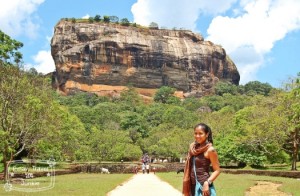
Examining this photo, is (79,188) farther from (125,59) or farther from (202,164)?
(125,59)

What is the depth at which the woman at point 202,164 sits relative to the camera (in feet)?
20.6

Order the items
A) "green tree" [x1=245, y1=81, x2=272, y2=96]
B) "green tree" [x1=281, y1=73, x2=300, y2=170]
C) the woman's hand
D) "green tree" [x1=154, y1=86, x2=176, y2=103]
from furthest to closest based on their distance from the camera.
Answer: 1. "green tree" [x1=245, y1=81, x2=272, y2=96]
2. "green tree" [x1=154, y1=86, x2=176, y2=103]
3. "green tree" [x1=281, y1=73, x2=300, y2=170]
4. the woman's hand

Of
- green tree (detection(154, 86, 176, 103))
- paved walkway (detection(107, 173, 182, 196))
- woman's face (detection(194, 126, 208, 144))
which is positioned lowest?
paved walkway (detection(107, 173, 182, 196))

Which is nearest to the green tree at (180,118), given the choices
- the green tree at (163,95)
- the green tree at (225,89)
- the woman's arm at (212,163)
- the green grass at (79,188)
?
the green tree at (163,95)

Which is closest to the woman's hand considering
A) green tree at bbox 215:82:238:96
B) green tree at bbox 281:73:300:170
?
green tree at bbox 281:73:300:170

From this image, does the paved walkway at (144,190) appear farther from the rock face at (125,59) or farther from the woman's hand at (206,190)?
the rock face at (125,59)

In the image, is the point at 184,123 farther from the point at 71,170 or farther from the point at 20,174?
the point at 20,174

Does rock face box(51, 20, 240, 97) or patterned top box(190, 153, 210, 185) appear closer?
patterned top box(190, 153, 210, 185)

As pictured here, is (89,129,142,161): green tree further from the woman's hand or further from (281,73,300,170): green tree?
the woman's hand

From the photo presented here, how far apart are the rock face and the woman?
123m

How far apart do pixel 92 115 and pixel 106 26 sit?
5748 centimetres

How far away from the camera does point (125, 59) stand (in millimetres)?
130625

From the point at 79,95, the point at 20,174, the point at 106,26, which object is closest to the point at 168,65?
the point at 106,26

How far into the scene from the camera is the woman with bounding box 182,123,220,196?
6.27 meters
